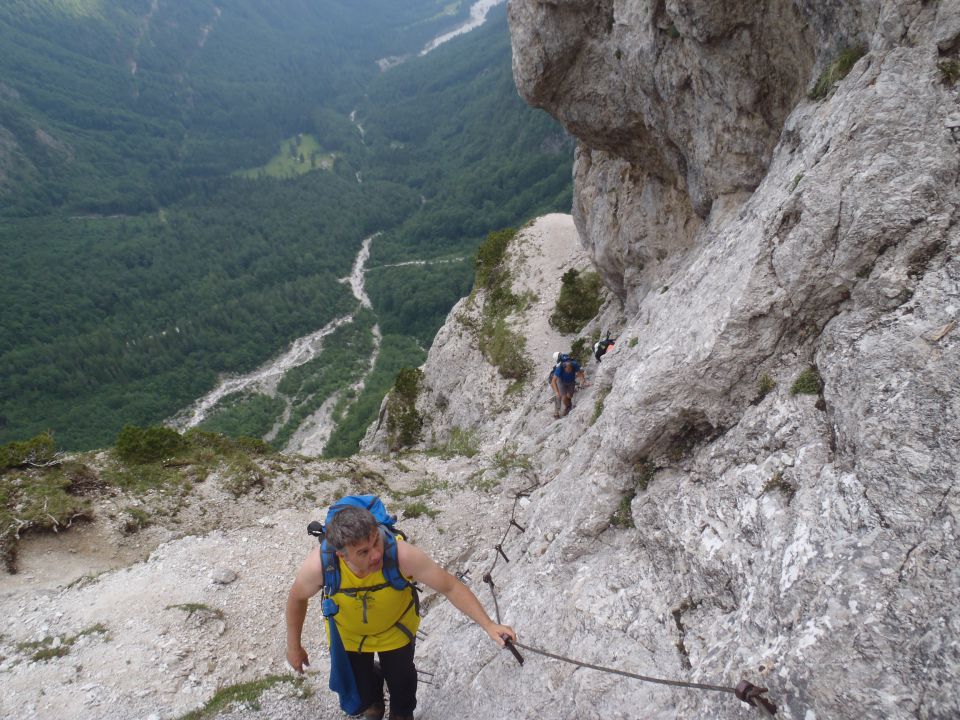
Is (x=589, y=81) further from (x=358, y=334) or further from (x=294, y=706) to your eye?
(x=358, y=334)

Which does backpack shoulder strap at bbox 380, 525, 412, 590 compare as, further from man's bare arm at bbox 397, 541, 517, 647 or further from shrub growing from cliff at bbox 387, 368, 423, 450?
shrub growing from cliff at bbox 387, 368, 423, 450

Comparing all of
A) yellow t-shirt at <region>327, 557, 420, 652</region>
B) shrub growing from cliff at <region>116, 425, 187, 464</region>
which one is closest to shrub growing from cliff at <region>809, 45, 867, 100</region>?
yellow t-shirt at <region>327, 557, 420, 652</region>

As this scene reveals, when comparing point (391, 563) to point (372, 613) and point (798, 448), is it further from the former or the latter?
point (798, 448)

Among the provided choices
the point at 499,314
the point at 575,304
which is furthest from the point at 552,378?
the point at 499,314

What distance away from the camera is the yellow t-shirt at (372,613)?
5609 mm

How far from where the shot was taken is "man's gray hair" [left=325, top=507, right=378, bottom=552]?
5.12 m

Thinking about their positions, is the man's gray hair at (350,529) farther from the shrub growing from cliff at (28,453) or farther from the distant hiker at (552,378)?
the shrub growing from cliff at (28,453)

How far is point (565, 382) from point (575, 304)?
14.7 m

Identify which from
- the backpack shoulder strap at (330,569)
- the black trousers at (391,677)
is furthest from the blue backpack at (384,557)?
the black trousers at (391,677)

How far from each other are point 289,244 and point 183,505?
193 m

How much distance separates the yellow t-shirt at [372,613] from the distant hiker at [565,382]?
51.2 feet

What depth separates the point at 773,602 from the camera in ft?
18.4

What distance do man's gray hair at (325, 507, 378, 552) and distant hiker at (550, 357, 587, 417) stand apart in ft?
54.3

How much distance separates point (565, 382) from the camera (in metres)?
21.3
